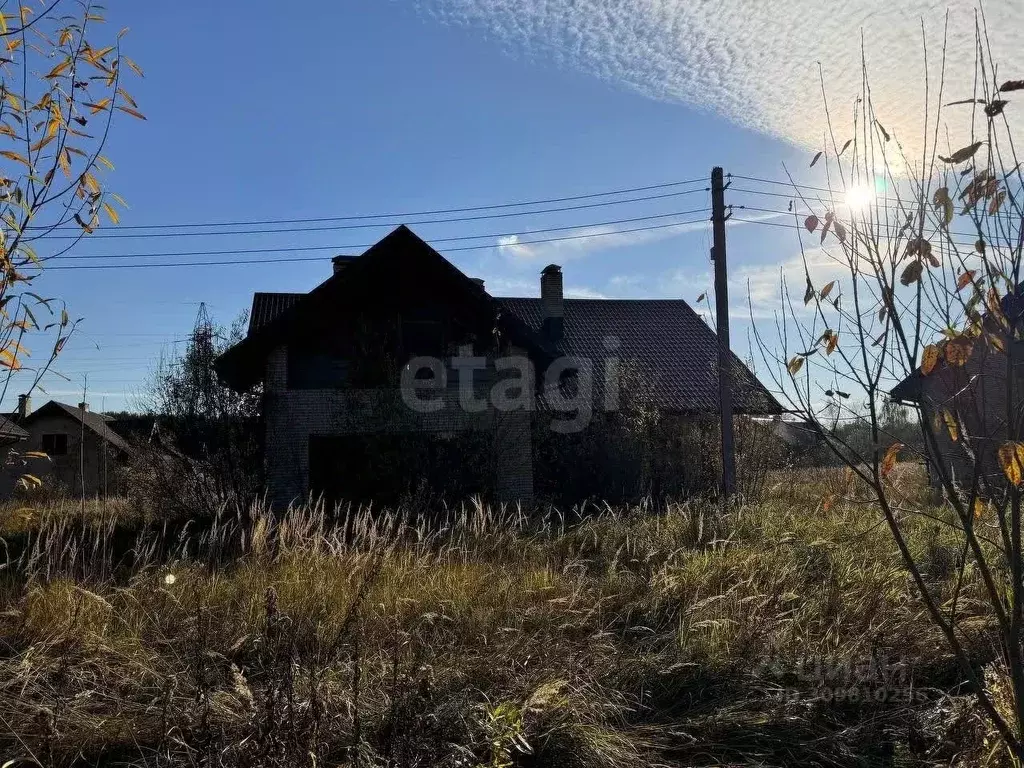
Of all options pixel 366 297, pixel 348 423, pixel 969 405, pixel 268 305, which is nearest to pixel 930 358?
pixel 969 405

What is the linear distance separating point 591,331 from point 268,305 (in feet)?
→ 29.5

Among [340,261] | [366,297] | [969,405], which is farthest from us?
[340,261]

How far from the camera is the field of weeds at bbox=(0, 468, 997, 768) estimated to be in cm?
335

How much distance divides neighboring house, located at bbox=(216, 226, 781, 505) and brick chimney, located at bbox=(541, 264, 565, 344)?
5.31 m

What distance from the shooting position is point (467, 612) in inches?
207

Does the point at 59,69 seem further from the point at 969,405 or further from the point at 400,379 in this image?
the point at 400,379

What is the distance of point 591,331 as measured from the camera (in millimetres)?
23141

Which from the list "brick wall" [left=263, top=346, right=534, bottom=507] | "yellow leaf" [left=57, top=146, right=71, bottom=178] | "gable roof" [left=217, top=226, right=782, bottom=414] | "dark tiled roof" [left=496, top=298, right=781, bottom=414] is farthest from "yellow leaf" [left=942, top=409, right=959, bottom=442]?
"dark tiled roof" [left=496, top=298, right=781, bottom=414]

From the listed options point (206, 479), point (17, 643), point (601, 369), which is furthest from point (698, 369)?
point (17, 643)

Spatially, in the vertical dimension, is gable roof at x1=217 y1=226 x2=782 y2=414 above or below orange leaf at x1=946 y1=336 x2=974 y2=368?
above

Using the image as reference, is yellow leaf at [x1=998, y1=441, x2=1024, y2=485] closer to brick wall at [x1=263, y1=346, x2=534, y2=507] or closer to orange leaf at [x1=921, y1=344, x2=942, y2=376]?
orange leaf at [x1=921, y1=344, x2=942, y2=376]

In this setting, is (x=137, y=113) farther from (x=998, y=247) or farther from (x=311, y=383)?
(x=311, y=383)

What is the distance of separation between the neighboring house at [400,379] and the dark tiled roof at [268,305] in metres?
5.49

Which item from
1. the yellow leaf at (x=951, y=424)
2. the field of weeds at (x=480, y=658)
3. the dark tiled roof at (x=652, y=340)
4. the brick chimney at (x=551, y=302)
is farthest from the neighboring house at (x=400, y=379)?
the yellow leaf at (x=951, y=424)
